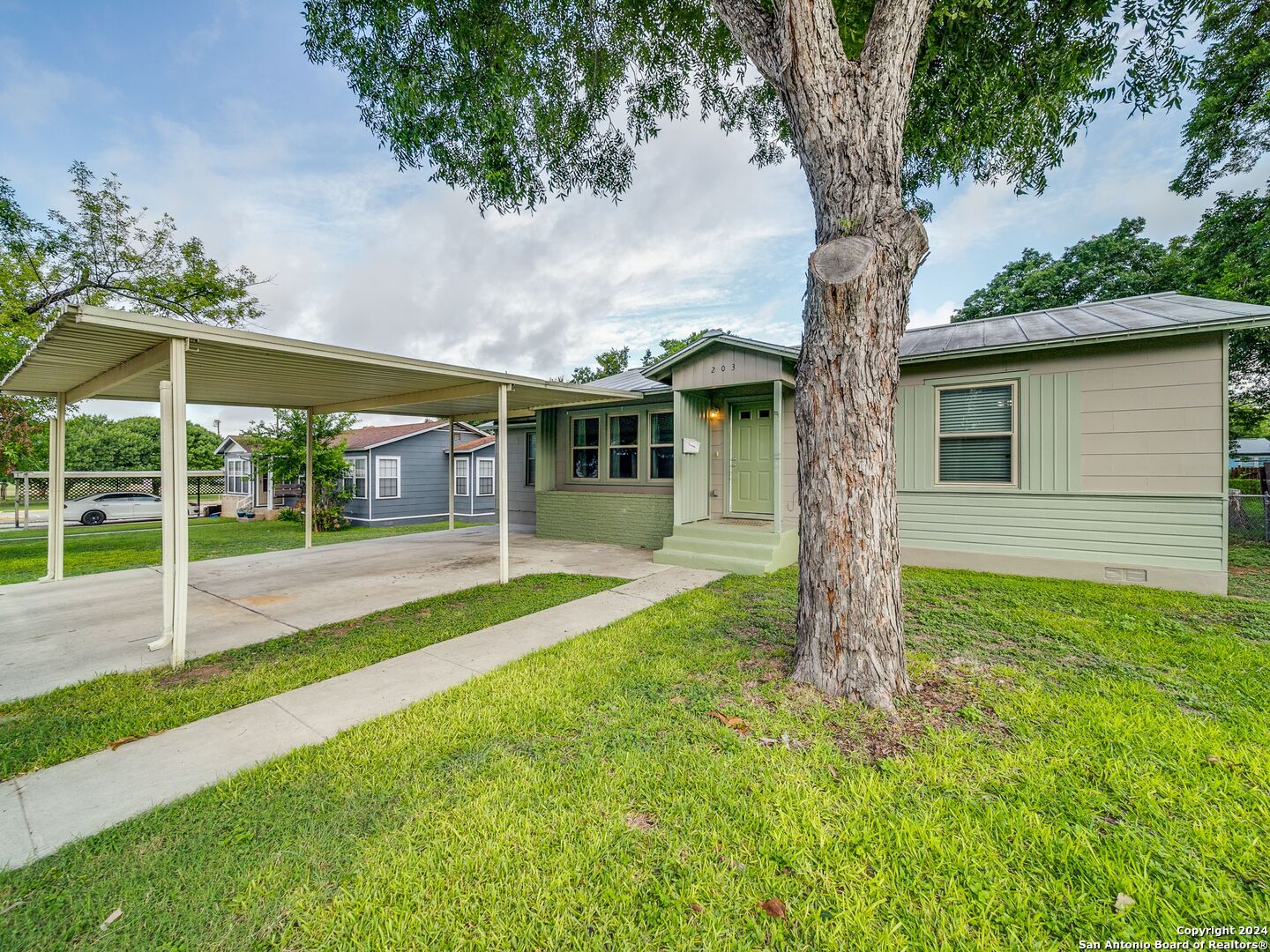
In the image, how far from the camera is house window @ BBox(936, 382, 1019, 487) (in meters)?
6.67

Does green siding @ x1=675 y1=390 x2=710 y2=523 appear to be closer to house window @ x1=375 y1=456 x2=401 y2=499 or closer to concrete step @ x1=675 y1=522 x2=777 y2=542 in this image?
concrete step @ x1=675 y1=522 x2=777 y2=542

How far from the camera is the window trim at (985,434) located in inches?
259

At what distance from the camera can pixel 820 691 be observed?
312cm

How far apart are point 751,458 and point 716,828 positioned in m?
7.05

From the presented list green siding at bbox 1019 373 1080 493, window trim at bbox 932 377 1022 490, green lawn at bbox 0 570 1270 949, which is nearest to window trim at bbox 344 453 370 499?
green lawn at bbox 0 570 1270 949

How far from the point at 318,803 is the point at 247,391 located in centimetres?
710

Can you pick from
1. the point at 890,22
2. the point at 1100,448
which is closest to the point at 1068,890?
the point at 890,22

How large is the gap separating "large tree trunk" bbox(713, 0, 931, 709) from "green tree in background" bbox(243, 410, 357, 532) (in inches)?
591

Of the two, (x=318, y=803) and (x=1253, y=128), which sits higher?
(x=1253, y=128)

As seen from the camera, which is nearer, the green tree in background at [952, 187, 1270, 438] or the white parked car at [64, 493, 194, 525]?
the green tree in background at [952, 187, 1270, 438]

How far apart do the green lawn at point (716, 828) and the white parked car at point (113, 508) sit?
24283 mm

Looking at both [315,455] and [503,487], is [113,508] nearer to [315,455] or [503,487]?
[315,455]

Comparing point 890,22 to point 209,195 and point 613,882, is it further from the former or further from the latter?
point 209,195

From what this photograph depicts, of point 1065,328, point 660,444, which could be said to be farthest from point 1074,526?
point 660,444
